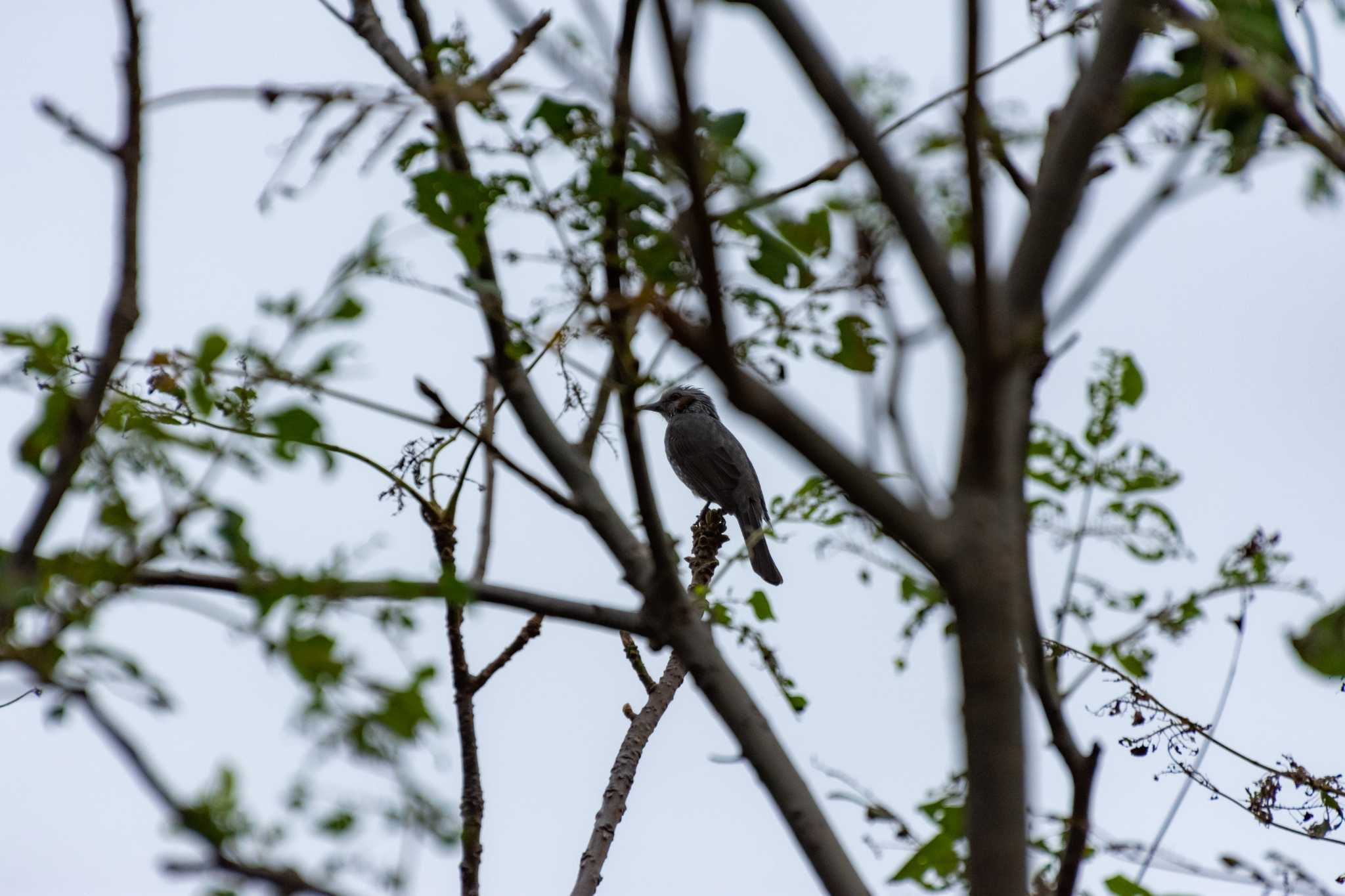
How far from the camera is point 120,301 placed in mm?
2047

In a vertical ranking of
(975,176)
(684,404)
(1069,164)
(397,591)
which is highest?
(684,404)

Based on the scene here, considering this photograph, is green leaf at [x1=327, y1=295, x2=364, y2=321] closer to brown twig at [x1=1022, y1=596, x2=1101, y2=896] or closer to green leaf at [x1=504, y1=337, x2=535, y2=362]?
green leaf at [x1=504, y1=337, x2=535, y2=362]

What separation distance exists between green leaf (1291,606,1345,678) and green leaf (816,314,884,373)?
43.0 inches

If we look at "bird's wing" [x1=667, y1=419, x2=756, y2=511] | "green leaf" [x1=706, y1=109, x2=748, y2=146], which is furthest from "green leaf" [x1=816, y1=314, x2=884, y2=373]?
"bird's wing" [x1=667, y1=419, x2=756, y2=511]

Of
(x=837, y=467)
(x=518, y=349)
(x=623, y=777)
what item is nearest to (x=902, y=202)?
(x=837, y=467)

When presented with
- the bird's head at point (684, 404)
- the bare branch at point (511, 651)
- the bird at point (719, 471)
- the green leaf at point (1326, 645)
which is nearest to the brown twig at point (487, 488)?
the bare branch at point (511, 651)

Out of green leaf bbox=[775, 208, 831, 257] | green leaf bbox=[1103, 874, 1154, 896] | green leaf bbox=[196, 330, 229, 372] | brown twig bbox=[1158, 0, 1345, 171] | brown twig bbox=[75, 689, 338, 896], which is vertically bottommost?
brown twig bbox=[75, 689, 338, 896]

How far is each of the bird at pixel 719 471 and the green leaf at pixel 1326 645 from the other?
9.44m

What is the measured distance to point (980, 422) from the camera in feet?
6.97

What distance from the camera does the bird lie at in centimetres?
1201

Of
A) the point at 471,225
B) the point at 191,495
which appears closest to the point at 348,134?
the point at 471,225

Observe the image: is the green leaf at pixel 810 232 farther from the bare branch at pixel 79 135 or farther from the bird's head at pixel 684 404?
the bird's head at pixel 684 404

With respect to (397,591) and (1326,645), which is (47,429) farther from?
(1326,645)

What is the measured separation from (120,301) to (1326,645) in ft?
6.16
